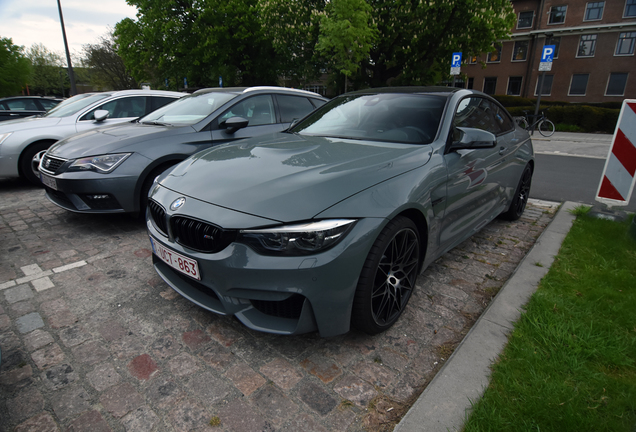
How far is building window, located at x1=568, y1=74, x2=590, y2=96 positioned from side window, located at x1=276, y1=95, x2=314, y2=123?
38.2 meters

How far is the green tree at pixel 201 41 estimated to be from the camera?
2425cm

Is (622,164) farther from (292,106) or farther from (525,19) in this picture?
(525,19)

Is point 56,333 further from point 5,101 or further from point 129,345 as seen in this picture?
point 5,101

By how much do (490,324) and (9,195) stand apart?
684 centimetres

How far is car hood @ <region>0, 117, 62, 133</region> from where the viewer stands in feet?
18.9

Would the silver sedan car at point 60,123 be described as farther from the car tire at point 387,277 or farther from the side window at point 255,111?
the car tire at point 387,277

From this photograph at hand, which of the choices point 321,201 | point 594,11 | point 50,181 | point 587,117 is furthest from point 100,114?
point 594,11

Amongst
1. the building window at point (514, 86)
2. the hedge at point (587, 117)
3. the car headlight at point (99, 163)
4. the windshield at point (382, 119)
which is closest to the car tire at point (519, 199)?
the windshield at point (382, 119)

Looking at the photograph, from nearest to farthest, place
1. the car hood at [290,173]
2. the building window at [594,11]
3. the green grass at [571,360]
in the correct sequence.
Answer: the green grass at [571,360] < the car hood at [290,173] < the building window at [594,11]

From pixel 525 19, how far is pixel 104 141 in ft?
140

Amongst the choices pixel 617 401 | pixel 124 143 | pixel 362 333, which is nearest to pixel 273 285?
pixel 362 333

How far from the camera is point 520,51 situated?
117 ft

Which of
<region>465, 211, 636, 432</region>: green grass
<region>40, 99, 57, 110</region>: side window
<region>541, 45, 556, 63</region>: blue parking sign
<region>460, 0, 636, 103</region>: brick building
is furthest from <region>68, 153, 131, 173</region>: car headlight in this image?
<region>460, 0, 636, 103</region>: brick building

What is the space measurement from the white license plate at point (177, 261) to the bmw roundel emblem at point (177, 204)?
263 mm
